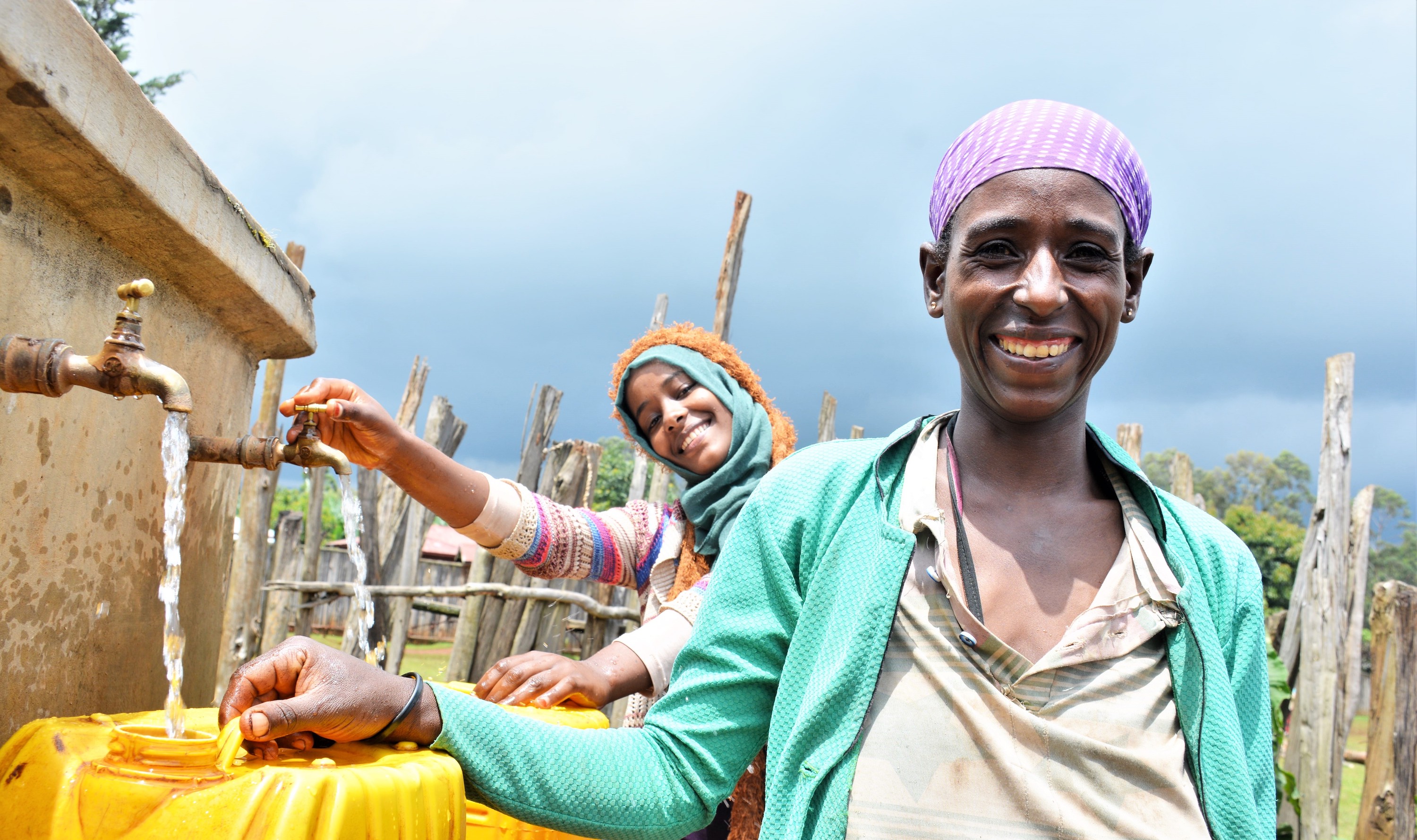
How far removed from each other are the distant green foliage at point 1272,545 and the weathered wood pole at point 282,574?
17.5m

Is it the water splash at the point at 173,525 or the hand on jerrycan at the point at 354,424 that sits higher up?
the hand on jerrycan at the point at 354,424

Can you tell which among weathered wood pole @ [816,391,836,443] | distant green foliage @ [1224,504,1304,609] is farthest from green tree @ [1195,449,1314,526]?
weathered wood pole @ [816,391,836,443]

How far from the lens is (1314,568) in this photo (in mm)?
5480

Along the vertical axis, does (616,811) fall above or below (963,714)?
below

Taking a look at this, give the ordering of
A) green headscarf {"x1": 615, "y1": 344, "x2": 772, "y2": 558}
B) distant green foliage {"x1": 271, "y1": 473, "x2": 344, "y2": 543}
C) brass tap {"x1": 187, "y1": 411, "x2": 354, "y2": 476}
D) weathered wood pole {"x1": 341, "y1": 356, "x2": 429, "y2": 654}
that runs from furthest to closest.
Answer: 1. distant green foliage {"x1": 271, "y1": 473, "x2": 344, "y2": 543}
2. weathered wood pole {"x1": 341, "y1": 356, "x2": 429, "y2": 654}
3. green headscarf {"x1": 615, "y1": 344, "x2": 772, "y2": 558}
4. brass tap {"x1": 187, "y1": 411, "x2": 354, "y2": 476}

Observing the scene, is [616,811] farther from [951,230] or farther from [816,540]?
[951,230]

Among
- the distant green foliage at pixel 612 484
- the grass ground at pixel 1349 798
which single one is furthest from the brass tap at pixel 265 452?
the distant green foliage at pixel 612 484

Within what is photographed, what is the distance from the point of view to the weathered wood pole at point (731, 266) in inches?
245

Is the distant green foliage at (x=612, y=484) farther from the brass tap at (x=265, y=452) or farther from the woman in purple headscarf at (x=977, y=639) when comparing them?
the woman in purple headscarf at (x=977, y=639)

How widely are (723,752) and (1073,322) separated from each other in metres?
0.79

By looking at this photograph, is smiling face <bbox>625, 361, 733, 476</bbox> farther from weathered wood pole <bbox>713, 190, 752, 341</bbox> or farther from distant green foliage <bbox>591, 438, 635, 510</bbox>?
distant green foliage <bbox>591, 438, 635, 510</bbox>

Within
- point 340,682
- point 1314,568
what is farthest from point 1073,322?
point 1314,568

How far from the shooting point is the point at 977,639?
121cm

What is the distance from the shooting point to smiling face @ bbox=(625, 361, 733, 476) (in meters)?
2.69
